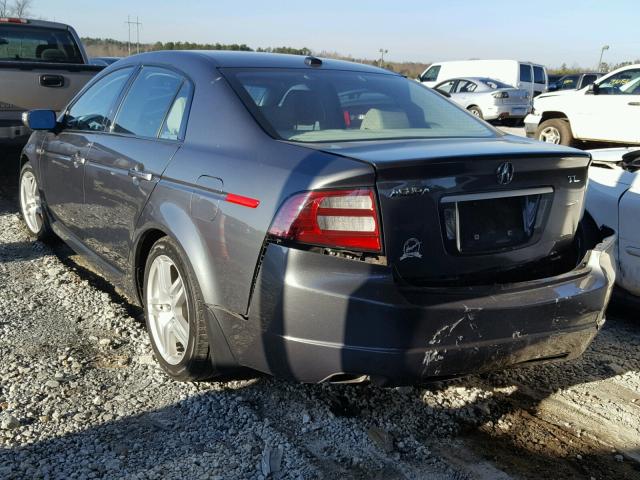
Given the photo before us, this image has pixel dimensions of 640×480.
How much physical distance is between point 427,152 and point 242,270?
90cm

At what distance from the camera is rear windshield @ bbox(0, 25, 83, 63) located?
8367 millimetres

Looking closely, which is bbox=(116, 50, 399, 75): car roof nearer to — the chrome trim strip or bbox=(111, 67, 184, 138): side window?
bbox=(111, 67, 184, 138): side window

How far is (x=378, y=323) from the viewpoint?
2.35 metres

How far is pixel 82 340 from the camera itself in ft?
12.0

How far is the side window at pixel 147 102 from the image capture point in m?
3.44

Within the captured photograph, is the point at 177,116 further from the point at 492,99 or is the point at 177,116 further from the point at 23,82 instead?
the point at 492,99

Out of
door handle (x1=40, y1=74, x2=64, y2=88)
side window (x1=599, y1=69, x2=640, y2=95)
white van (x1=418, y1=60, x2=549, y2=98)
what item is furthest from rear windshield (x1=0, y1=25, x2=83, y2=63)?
white van (x1=418, y1=60, x2=549, y2=98)

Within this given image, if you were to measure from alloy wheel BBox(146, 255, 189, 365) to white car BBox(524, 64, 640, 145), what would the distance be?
942 cm

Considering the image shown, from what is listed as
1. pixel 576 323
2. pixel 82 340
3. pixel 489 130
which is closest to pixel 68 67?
pixel 82 340

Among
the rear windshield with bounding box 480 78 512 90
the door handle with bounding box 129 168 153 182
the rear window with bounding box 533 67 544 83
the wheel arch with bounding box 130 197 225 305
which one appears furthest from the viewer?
the rear window with bounding box 533 67 544 83

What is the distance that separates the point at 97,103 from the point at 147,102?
33.2 inches

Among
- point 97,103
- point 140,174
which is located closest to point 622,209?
point 140,174

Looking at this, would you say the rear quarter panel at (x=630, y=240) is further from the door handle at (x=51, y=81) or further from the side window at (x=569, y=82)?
the side window at (x=569, y=82)

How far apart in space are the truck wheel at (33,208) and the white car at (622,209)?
416 cm
